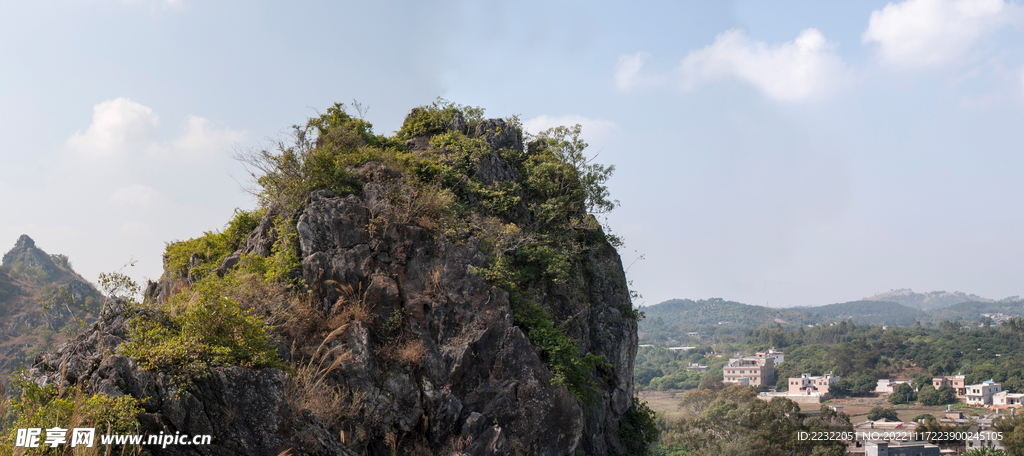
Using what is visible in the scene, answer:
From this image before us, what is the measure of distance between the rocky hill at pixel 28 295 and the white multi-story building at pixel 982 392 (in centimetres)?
10212

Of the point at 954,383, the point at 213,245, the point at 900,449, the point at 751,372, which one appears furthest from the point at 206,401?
the point at 751,372

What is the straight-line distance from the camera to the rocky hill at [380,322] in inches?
279

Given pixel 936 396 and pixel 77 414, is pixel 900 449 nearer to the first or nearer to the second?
→ pixel 77 414

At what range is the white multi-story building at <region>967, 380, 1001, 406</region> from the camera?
77.6 m

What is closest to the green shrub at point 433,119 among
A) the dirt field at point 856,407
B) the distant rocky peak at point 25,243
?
the dirt field at point 856,407

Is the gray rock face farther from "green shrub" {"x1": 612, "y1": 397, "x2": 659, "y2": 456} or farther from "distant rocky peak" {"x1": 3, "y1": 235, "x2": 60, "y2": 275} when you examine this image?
"distant rocky peak" {"x1": 3, "y1": 235, "x2": 60, "y2": 275}

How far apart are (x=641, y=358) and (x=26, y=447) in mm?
176560

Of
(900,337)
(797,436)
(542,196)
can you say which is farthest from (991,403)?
(542,196)

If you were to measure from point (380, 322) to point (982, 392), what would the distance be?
98452 millimetres

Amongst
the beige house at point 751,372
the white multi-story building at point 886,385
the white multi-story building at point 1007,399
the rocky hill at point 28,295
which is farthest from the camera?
the beige house at point 751,372

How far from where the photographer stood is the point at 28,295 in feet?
228

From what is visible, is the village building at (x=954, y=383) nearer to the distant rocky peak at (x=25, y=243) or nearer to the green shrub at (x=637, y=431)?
the green shrub at (x=637, y=431)

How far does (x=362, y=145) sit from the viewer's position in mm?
15359

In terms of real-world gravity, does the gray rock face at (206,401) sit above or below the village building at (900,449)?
above
